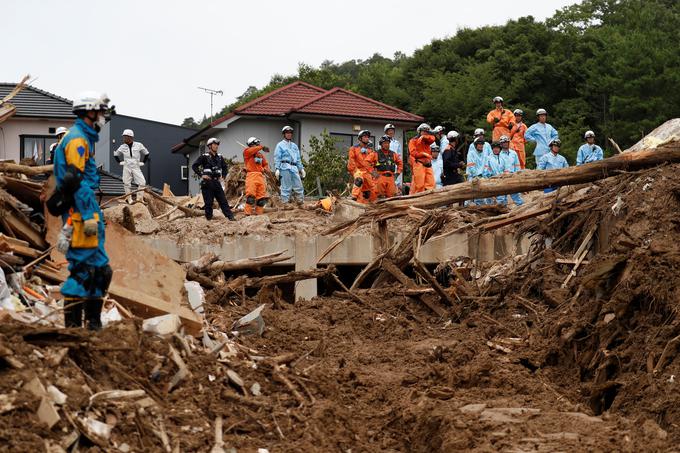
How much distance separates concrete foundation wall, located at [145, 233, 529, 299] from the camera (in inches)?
600

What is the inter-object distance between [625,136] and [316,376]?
27.9 meters

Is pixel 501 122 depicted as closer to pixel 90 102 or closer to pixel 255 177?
pixel 255 177

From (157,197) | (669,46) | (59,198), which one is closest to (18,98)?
(157,197)

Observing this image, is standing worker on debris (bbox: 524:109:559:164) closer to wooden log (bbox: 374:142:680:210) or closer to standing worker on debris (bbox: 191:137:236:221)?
standing worker on debris (bbox: 191:137:236:221)

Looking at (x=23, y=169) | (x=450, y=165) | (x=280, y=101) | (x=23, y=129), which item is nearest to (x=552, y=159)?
(x=450, y=165)

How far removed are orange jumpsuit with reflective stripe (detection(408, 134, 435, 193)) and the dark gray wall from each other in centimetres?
2360

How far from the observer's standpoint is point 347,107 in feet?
112

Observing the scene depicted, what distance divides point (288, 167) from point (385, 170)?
2.67 metres

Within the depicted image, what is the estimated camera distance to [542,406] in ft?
25.6

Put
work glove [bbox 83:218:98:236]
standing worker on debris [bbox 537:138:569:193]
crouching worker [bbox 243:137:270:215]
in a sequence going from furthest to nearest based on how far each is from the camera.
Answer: standing worker on debris [bbox 537:138:569:193], crouching worker [bbox 243:137:270:215], work glove [bbox 83:218:98:236]

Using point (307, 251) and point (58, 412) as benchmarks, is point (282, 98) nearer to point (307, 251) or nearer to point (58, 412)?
point (307, 251)

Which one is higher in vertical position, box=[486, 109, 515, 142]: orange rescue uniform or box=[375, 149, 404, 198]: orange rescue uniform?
box=[486, 109, 515, 142]: orange rescue uniform

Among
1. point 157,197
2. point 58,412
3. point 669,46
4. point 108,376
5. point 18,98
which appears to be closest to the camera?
point 58,412

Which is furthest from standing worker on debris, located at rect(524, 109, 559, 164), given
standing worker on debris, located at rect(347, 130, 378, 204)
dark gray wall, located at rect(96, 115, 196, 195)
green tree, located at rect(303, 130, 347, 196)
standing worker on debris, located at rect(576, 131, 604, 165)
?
dark gray wall, located at rect(96, 115, 196, 195)
